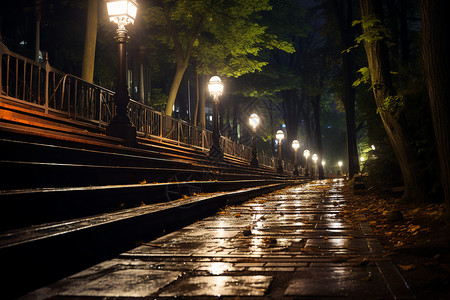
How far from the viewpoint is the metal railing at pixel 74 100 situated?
10.1 metres

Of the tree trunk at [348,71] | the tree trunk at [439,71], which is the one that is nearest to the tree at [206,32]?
the tree trunk at [348,71]

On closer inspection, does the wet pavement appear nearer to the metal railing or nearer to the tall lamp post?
the tall lamp post

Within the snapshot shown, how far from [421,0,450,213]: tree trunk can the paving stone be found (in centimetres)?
358

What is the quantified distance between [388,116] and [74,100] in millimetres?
8167

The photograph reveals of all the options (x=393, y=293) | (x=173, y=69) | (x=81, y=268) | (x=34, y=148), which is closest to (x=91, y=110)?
(x=34, y=148)

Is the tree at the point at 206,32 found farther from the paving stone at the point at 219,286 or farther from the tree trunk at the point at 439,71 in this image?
the paving stone at the point at 219,286

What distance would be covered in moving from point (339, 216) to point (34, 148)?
529 centimetres

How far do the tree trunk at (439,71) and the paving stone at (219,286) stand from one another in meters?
3.58

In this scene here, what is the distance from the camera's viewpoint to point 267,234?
553 cm

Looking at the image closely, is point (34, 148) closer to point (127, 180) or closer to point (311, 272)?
point (127, 180)

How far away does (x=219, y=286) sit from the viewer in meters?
2.98

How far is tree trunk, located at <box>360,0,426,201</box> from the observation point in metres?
8.28

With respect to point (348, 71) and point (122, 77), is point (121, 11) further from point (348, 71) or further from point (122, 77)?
point (348, 71)

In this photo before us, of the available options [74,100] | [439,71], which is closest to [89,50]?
[74,100]
